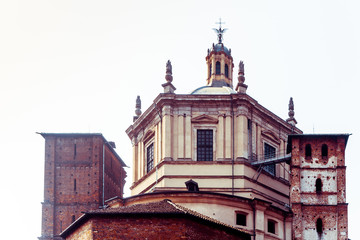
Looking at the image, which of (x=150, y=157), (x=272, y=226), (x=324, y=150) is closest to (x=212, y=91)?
(x=150, y=157)

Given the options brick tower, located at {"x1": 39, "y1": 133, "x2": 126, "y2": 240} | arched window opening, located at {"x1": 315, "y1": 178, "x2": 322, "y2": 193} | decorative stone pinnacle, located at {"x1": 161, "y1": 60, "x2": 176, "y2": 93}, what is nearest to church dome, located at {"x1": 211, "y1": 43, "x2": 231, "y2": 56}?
decorative stone pinnacle, located at {"x1": 161, "y1": 60, "x2": 176, "y2": 93}

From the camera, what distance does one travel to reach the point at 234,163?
4562 centimetres

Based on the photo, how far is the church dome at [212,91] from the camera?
48062 mm

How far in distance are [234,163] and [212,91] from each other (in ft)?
15.9

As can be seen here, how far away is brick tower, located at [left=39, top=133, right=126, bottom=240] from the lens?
49719mm

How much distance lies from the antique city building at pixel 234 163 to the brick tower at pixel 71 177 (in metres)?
2.54

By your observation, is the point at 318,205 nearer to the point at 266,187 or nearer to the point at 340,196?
the point at 340,196

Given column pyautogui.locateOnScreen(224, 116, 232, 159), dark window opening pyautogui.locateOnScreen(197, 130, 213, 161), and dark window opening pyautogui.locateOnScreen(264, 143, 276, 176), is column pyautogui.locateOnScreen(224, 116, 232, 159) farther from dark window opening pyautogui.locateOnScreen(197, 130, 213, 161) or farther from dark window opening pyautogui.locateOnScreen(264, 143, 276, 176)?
dark window opening pyautogui.locateOnScreen(264, 143, 276, 176)

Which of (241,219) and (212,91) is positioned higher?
(212,91)

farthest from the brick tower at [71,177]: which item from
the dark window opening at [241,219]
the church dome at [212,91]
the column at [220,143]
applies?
the dark window opening at [241,219]

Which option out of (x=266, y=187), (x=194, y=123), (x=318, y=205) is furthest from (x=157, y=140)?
(x=318, y=205)

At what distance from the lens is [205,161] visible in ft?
150

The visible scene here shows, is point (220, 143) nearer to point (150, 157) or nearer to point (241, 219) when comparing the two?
point (150, 157)

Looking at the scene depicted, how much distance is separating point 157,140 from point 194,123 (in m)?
2.25
